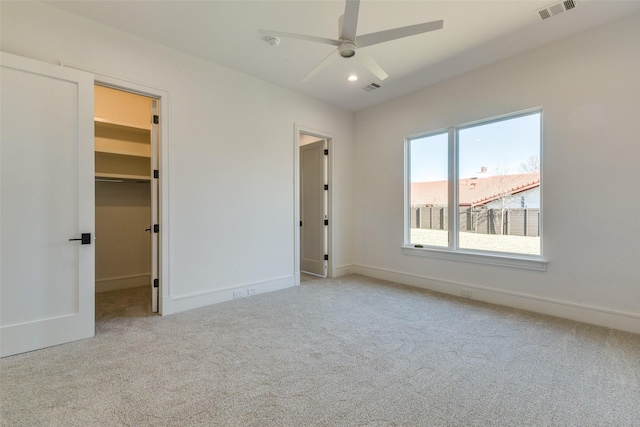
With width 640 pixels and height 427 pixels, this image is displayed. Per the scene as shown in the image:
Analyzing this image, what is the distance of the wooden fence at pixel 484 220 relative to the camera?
11.4ft

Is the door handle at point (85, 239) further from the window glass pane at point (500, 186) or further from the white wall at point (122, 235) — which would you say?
the window glass pane at point (500, 186)

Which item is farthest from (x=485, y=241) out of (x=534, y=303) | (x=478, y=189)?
(x=534, y=303)

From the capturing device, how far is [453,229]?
4.14 metres

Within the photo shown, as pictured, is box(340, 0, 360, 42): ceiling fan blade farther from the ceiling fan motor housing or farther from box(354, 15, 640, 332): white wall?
box(354, 15, 640, 332): white wall

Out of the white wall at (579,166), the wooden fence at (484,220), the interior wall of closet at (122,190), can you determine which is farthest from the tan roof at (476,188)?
the interior wall of closet at (122,190)

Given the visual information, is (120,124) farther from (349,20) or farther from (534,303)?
(534,303)

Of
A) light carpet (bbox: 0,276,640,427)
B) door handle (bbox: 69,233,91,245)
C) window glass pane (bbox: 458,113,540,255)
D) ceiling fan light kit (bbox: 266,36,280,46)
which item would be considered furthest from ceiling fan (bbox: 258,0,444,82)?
light carpet (bbox: 0,276,640,427)

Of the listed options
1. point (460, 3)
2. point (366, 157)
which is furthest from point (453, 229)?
point (460, 3)

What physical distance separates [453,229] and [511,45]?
7.67ft

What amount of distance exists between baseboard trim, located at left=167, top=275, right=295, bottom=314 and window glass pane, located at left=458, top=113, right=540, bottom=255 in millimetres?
2704

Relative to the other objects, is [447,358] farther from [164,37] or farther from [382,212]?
[164,37]

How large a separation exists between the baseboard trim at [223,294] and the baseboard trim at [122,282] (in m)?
1.61

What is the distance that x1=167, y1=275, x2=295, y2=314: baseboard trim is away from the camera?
10.9ft

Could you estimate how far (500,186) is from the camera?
3.74 metres
